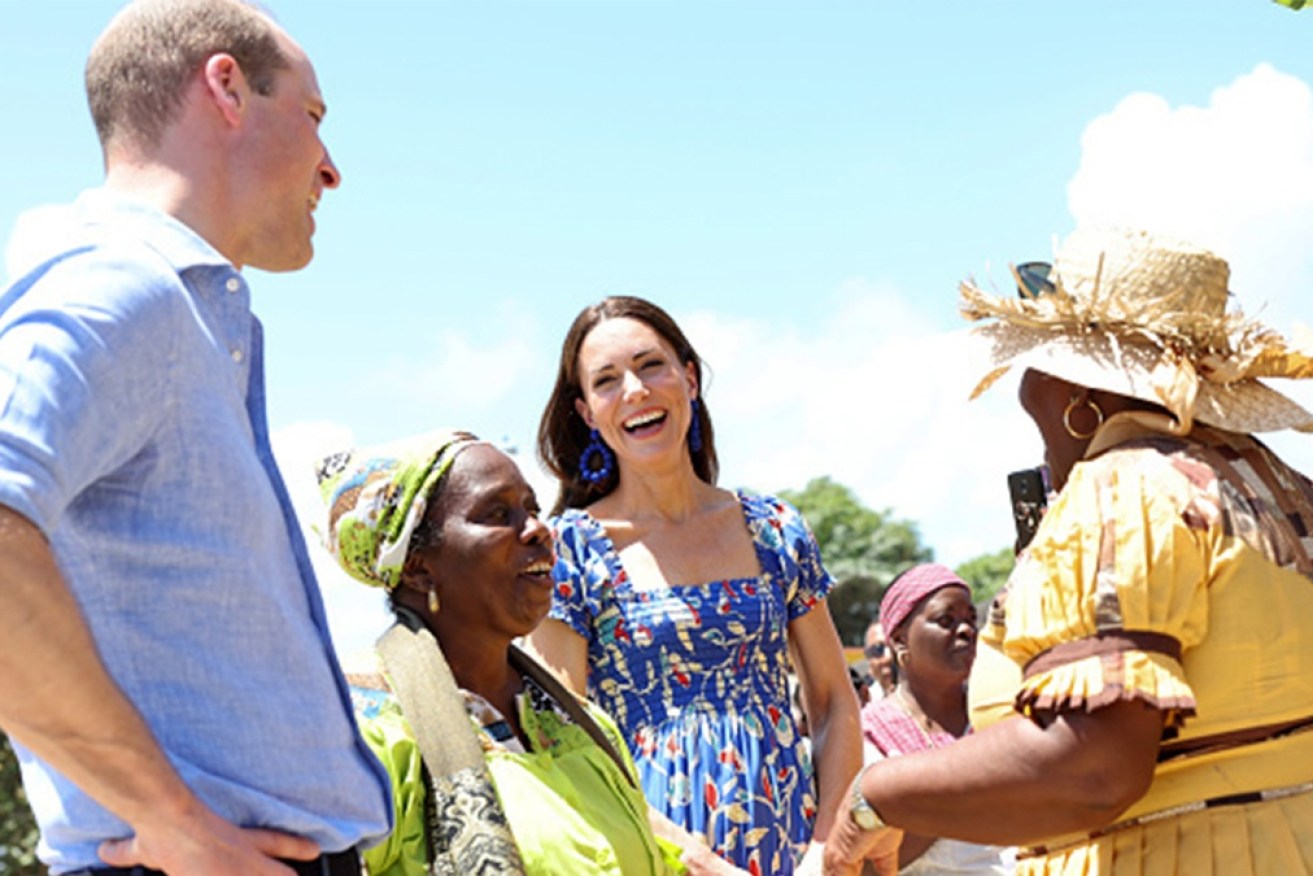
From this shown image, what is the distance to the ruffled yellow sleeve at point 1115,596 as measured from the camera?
3.16 m

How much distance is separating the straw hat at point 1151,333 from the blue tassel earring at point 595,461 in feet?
6.22

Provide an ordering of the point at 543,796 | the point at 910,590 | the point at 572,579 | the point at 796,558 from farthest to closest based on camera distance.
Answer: the point at 910,590, the point at 796,558, the point at 572,579, the point at 543,796

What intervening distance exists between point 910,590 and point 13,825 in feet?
51.5

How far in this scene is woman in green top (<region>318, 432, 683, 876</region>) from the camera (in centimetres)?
355

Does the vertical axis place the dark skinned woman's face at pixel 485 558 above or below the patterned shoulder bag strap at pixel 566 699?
above

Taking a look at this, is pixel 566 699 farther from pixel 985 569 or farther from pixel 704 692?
pixel 985 569

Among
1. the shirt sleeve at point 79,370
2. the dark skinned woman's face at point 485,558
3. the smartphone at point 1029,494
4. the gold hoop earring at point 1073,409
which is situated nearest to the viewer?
the shirt sleeve at point 79,370

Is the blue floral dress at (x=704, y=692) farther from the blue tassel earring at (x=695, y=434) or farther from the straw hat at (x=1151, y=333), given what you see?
the straw hat at (x=1151, y=333)

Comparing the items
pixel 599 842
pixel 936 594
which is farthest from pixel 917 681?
pixel 599 842

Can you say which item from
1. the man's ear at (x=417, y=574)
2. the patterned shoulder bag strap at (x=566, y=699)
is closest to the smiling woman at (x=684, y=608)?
the patterned shoulder bag strap at (x=566, y=699)

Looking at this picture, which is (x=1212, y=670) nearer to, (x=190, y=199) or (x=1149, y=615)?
(x=1149, y=615)

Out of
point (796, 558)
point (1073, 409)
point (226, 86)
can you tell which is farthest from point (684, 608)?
point (226, 86)

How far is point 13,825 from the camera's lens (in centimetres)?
2056

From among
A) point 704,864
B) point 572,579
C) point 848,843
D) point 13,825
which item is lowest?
point 13,825
